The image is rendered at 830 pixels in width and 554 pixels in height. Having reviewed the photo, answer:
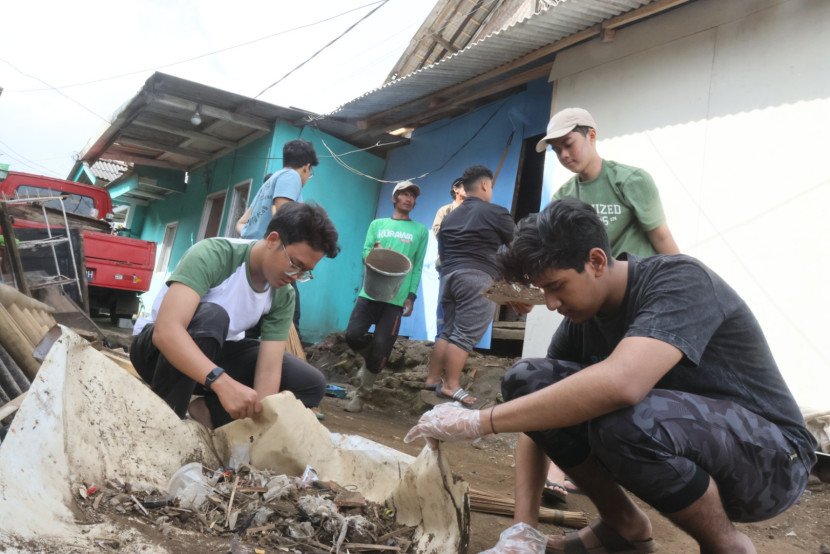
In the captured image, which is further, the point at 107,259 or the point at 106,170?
the point at 106,170

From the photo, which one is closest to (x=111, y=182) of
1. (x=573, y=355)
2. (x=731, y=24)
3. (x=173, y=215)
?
(x=173, y=215)

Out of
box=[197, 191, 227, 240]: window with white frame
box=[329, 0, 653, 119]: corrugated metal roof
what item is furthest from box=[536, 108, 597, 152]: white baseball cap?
box=[197, 191, 227, 240]: window with white frame

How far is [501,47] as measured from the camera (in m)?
5.27

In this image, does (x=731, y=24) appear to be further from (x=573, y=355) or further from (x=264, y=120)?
(x=264, y=120)

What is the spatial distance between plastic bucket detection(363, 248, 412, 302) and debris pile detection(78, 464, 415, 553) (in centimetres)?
259

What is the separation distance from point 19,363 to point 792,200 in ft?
14.6

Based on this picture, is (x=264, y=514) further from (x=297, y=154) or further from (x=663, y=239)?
(x=297, y=154)

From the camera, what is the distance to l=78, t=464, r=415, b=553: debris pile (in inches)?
64.2

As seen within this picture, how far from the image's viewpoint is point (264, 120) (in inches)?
336

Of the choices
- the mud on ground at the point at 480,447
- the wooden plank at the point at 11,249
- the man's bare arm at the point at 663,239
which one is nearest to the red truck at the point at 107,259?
the wooden plank at the point at 11,249

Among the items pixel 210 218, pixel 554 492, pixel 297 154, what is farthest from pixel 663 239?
pixel 210 218

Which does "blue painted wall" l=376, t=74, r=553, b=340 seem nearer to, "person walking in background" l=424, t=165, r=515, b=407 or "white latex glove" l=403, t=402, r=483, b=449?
"person walking in background" l=424, t=165, r=515, b=407

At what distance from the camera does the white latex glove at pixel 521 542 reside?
1647mm

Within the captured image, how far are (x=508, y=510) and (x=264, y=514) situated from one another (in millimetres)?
972
